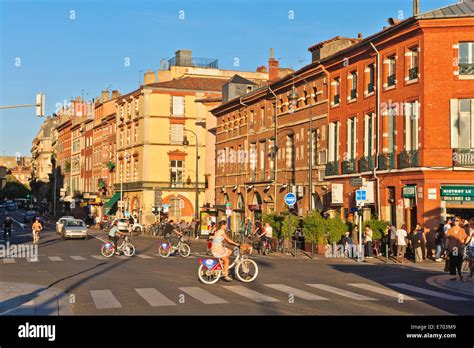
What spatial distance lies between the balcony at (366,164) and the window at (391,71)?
4048 millimetres

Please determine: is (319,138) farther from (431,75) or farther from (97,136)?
(97,136)

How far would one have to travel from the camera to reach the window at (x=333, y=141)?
4275cm

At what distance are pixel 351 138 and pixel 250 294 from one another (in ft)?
81.2

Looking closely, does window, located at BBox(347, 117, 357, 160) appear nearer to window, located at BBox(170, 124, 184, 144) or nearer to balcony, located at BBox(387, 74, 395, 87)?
balcony, located at BBox(387, 74, 395, 87)

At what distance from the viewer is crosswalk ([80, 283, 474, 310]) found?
16266mm

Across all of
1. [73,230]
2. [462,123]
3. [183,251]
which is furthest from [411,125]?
[73,230]

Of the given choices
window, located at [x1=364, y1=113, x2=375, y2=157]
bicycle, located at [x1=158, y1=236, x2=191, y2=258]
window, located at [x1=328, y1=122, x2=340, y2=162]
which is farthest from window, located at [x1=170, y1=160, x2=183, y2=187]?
bicycle, located at [x1=158, y1=236, x2=191, y2=258]

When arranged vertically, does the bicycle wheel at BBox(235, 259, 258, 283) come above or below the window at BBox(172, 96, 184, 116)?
below

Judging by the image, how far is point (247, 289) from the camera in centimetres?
1888

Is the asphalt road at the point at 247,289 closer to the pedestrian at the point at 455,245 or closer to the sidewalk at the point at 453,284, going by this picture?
the sidewalk at the point at 453,284

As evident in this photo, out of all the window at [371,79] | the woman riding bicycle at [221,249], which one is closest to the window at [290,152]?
the window at [371,79]

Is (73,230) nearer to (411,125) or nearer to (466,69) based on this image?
(411,125)

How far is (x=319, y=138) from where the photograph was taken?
45031mm

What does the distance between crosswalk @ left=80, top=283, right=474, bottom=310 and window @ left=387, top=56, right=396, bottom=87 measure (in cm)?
1836
